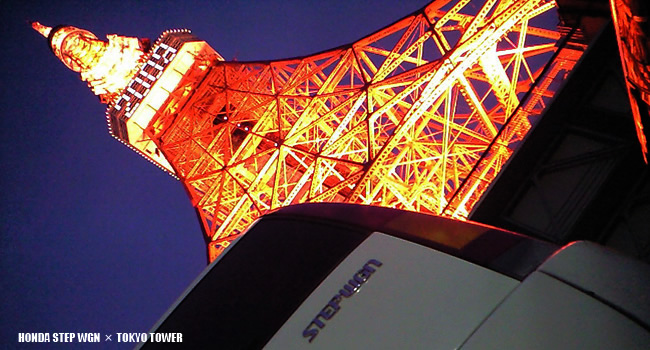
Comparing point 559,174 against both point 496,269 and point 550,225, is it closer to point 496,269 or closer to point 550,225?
point 550,225

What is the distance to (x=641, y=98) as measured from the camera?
12.9 feet

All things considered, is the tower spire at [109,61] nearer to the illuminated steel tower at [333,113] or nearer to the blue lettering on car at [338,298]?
the illuminated steel tower at [333,113]

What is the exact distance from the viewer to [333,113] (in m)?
13.3

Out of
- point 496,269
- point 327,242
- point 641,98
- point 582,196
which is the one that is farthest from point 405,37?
point 496,269

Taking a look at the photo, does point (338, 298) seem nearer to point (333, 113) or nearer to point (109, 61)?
point (333, 113)

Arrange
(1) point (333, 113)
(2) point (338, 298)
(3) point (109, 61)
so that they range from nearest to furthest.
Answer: (2) point (338, 298) < (1) point (333, 113) < (3) point (109, 61)

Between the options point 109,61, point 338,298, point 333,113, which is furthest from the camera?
point 109,61

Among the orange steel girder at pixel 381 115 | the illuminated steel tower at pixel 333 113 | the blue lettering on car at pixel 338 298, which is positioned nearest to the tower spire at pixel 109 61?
the illuminated steel tower at pixel 333 113

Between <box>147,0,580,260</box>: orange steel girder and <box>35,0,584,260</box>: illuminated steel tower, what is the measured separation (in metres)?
0.04

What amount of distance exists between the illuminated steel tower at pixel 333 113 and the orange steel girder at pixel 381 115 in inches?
1.7

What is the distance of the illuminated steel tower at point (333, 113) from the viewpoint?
938cm

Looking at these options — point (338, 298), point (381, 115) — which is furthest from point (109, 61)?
point (338, 298)

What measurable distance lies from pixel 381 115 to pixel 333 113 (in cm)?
301

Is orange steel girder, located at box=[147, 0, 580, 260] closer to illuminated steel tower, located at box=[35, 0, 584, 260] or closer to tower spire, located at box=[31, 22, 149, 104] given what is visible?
illuminated steel tower, located at box=[35, 0, 584, 260]
